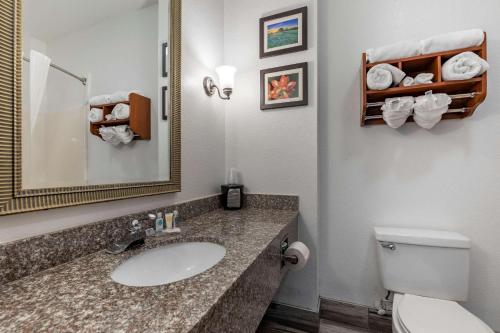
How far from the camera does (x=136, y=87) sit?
0.98 meters

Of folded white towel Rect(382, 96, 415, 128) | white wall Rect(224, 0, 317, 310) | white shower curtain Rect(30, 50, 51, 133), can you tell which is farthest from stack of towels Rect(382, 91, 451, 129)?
white shower curtain Rect(30, 50, 51, 133)

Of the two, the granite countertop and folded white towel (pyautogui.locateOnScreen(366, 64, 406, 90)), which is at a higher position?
folded white towel (pyautogui.locateOnScreen(366, 64, 406, 90))

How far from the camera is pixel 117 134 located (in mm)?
897

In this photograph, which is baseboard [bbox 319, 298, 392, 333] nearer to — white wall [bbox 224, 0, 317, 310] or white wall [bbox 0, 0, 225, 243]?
white wall [bbox 224, 0, 317, 310]

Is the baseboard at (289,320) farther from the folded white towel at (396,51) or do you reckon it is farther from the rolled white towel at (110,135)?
the folded white towel at (396,51)

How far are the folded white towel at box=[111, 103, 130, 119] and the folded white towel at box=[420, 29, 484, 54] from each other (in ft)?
5.16

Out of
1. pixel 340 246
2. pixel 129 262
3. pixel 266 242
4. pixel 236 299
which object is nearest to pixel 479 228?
pixel 340 246

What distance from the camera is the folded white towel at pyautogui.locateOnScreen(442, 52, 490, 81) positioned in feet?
3.72

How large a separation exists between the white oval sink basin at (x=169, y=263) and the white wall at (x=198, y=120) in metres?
0.22

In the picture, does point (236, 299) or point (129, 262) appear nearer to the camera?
point (236, 299)

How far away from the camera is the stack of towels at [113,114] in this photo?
81 cm

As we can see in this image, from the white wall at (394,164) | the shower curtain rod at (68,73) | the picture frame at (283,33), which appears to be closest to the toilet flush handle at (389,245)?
the white wall at (394,164)

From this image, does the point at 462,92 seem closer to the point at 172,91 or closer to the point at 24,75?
the point at 172,91

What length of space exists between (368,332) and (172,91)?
1.80m
